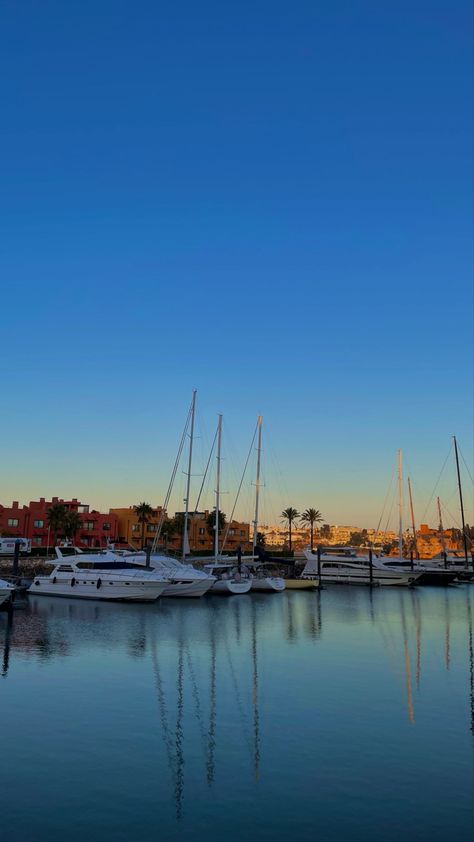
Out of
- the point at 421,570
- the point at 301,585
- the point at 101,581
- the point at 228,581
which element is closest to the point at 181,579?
the point at 101,581

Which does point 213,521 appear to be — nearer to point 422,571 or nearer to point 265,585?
point 422,571

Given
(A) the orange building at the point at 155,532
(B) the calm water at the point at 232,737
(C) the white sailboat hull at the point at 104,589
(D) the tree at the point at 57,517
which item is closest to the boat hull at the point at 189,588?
(C) the white sailboat hull at the point at 104,589

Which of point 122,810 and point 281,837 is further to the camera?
point 122,810

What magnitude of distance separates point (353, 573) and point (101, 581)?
4711cm

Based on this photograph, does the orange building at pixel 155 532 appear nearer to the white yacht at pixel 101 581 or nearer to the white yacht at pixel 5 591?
the white yacht at pixel 101 581

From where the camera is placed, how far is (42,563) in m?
80.9

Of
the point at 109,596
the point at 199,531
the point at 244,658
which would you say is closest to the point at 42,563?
the point at 109,596

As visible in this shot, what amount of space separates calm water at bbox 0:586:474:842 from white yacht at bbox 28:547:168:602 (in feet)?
51.1

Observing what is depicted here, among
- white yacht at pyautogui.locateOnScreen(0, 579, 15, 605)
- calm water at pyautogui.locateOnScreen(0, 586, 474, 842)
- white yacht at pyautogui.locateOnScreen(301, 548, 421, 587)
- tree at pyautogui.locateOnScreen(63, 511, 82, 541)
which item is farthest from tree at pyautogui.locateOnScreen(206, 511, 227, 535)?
calm water at pyautogui.locateOnScreen(0, 586, 474, 842)

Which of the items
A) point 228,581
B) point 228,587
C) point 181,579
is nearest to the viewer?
point 181,579

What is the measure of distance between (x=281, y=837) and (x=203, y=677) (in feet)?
49.3

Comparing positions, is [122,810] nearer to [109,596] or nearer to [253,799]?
[253,799]

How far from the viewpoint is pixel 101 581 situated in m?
57.3

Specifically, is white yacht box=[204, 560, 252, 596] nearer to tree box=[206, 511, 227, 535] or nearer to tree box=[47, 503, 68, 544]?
tree box=[47, 503, 68, 544]
